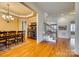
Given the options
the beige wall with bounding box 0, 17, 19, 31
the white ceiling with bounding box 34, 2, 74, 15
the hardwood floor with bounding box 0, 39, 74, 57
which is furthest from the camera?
the beige wall with bounding box 0, 17, 19, 31

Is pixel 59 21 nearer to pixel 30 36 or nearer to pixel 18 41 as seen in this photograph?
pixel 30 36

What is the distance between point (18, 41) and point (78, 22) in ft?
15.4

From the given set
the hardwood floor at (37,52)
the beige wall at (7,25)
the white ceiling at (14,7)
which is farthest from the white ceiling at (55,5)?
the beige wall at (7,25)

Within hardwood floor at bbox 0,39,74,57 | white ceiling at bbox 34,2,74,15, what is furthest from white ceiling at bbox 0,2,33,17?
hardwood floor at bbox 0,39,74,57

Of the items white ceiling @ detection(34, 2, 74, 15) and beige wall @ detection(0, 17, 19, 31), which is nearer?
white ceiling @ detection(34, 2, 74, 15)

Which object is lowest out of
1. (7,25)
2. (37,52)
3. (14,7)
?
(37,52)

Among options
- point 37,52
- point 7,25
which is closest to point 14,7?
point 7,25

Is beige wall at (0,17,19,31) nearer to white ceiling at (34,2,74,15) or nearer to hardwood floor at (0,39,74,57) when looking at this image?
white ceiling at (34,2,74,15)

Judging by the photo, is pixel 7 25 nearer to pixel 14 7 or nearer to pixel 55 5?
pixel 14 7

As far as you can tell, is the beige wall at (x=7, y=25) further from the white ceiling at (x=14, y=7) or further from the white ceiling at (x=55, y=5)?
the white ceiling at (x=55, y=5)

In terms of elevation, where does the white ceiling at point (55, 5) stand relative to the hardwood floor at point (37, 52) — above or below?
above

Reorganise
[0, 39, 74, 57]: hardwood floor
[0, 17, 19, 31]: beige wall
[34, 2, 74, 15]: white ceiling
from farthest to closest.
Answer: [0, 17, 19, 31]: beige wall < [34, 2, 74, 15]: white ceiling < [0, 39, 74, 57]: hardwood floor

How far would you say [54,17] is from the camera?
13992 millimetres

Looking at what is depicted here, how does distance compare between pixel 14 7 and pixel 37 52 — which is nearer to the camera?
pixel 37 52
